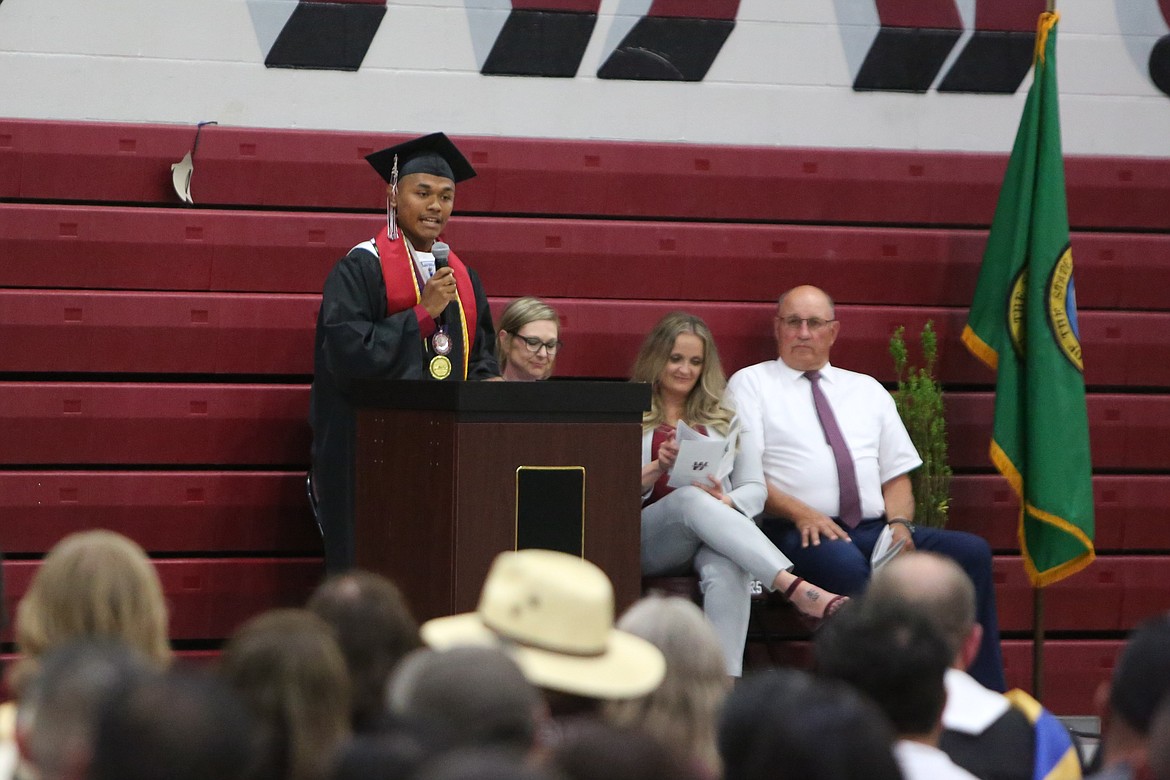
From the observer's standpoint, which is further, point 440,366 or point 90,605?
point 440,366

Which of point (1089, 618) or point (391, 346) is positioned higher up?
point (391, 346)

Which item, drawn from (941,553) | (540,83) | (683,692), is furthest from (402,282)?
(683,692)

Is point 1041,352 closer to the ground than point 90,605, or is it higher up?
higher up

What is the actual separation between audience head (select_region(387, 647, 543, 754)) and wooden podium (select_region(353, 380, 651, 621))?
2.22m

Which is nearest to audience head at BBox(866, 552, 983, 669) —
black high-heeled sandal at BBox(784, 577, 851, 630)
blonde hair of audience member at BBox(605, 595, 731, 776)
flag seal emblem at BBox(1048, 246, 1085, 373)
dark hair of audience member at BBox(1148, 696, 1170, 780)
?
blonde hair of audience member at BBox(605, 595, 731, 776)

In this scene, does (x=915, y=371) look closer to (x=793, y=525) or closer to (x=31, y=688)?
(x=793, y=525)

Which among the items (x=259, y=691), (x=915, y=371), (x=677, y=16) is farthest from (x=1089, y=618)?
(x=259, y=691)

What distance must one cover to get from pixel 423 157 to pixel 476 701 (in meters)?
3.35

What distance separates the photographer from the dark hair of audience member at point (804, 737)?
172 centimetres

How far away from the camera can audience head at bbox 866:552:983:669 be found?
101 inches

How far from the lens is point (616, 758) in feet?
5.14

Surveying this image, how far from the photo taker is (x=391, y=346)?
4.68m

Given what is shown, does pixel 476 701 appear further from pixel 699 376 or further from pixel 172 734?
pixel 699 376

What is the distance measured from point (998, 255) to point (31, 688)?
4465 millimetres
